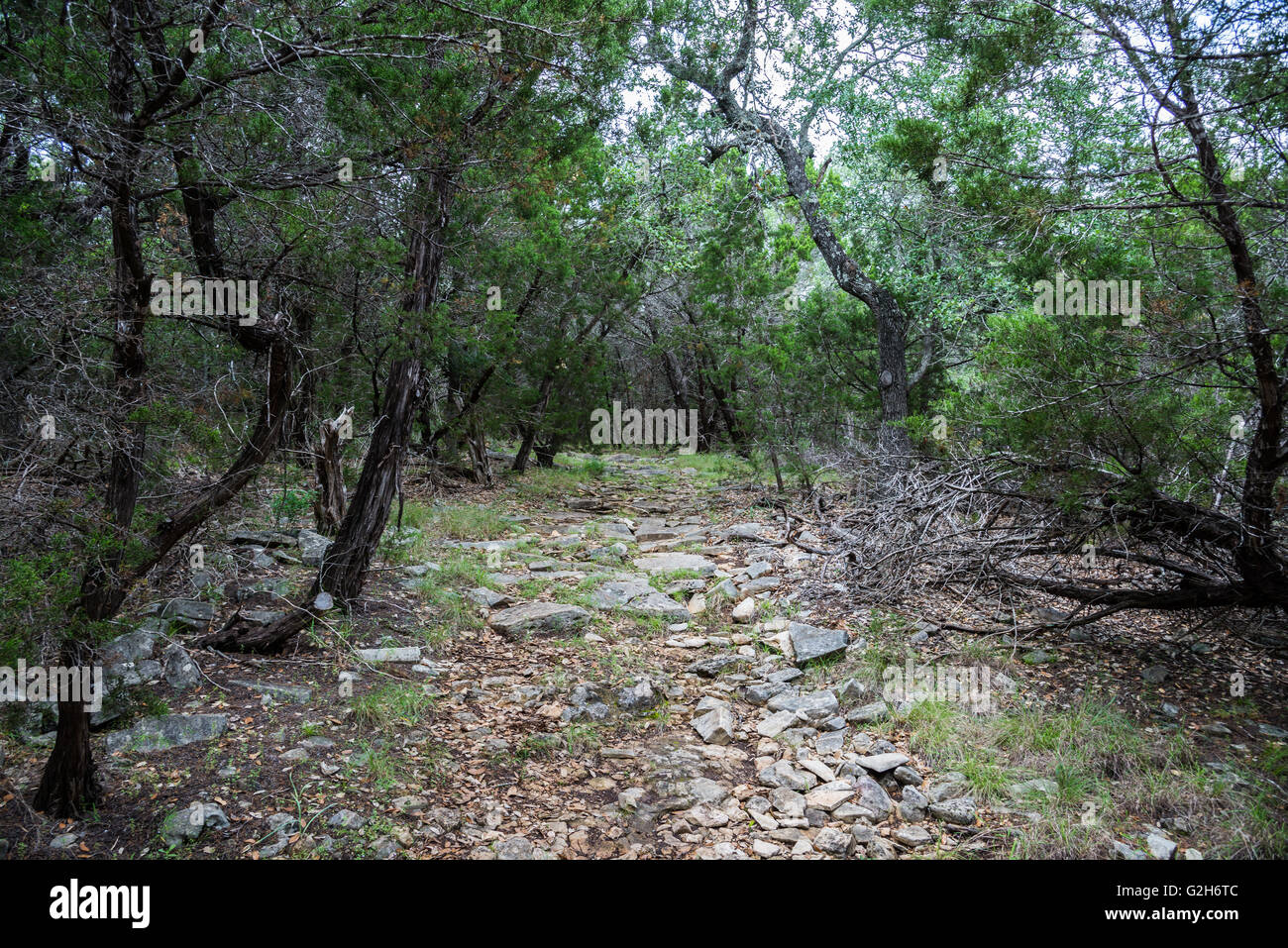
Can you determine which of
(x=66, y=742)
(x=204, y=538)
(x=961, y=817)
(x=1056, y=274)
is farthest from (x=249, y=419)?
(x=1056, y=274)

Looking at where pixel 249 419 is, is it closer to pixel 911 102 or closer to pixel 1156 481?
pixel 1156 481

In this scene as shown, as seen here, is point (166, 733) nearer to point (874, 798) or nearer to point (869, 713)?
point (874, 798)

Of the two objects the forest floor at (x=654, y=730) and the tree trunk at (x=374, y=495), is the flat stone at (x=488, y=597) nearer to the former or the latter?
the forest floor at (x=654, y=730)

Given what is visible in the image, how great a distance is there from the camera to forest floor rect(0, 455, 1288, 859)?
3.24 meters

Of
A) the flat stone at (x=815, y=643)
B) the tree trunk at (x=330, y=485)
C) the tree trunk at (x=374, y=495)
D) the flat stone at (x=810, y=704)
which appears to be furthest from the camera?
the tree trunk at (x=330, y=485)

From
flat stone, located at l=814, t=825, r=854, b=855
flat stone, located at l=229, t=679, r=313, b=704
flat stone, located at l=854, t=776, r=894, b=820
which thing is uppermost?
flat stone, located at l=229, t=679, r=313, b=704

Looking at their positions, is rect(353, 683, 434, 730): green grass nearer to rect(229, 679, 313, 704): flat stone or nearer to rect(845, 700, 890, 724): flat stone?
rect(229, 679, 313, 704): flat stone

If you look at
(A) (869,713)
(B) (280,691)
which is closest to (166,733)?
(B) (280,691)

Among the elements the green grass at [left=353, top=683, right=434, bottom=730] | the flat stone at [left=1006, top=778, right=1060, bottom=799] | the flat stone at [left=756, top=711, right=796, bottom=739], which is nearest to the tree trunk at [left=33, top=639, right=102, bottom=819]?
the green grass at [left=353, top=683, right=434, bottom=730]

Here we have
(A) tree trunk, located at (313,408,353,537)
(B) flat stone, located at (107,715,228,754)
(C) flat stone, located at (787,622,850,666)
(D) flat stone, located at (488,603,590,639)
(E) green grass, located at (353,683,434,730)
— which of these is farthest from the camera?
(A) tree trunk, located at (313,408,353,537)

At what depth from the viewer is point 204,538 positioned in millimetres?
5090

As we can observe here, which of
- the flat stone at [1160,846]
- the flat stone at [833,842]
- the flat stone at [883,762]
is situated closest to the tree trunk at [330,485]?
the flat stone at [883,762]

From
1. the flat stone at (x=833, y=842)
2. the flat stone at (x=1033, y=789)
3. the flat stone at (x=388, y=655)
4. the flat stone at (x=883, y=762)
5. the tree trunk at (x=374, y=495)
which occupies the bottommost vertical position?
the flat stone at (x=833, y=842)

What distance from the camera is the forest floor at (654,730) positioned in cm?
324
